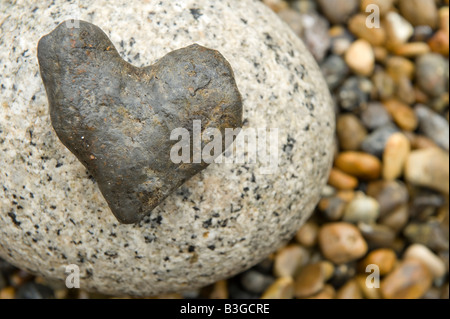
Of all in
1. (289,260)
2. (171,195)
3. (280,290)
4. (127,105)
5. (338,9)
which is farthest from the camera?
(338,9)

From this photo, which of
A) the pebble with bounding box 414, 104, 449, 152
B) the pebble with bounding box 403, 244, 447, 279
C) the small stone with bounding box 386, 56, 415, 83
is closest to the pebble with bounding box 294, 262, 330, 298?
the pebble with bounding box 403, 244, 447, 279

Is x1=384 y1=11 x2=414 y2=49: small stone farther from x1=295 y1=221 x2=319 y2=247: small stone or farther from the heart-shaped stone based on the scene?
the heart-shaped stone

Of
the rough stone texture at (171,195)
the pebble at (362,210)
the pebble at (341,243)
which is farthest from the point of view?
the pebble at (362,210)

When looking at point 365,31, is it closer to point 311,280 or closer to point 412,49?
point 412,49

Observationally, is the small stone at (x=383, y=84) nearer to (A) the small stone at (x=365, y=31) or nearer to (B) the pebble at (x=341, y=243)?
(A) the small stone at (x=365, y=31)

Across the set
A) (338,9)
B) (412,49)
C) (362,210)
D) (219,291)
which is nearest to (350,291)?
(362,210)

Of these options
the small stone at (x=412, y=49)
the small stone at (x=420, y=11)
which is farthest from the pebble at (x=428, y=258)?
the small stone at (x=420, y=11)
